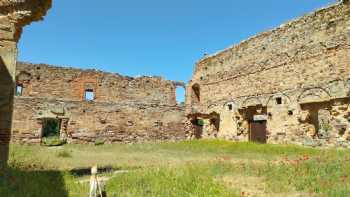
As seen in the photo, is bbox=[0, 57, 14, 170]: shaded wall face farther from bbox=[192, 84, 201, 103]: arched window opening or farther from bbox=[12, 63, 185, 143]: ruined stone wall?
bbox=[192, 84, 201, 103]: arched window opening

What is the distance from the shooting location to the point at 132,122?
19484 mm

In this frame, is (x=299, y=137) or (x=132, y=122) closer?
(x=299, y=137)

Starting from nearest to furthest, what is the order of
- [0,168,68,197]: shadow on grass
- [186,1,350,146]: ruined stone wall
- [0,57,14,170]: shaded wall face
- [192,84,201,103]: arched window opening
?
1. [0,168,68,197]: shadow on grass
2. [0,57,14,170]: shaded wall face
3. [186,1,350,146]: ruined stone wall
4. [192,84,201,103]: arched window opening

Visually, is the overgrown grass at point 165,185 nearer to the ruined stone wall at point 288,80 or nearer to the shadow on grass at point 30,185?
the shadow on grass at point 30,185

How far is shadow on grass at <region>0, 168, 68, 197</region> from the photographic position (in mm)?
4770

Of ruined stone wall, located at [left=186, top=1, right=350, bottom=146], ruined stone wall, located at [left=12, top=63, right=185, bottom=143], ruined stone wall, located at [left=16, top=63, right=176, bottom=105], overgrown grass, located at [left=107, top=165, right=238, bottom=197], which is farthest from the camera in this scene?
ruined stone wall, located at [left=16, top=63, right=176, bottom=105]

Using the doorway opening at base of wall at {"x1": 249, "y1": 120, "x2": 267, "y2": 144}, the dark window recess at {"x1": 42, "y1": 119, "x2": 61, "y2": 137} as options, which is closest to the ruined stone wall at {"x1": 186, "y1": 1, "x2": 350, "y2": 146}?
the doorway opening at base of wall at {"x1": 249, "y1": 120, "x2": 267, "y2": 144}

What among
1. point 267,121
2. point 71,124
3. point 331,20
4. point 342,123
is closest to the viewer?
point 342,123

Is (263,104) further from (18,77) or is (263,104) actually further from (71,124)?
(18,77)

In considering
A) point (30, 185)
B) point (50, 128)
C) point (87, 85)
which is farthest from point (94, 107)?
point (30, 185)

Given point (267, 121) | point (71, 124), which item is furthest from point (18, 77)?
point (267, 121)

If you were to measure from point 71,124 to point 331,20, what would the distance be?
13.3 meters

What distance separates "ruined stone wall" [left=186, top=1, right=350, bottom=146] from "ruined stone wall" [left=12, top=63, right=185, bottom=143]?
3.32 m

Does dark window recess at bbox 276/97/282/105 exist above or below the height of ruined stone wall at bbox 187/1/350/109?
→ below
